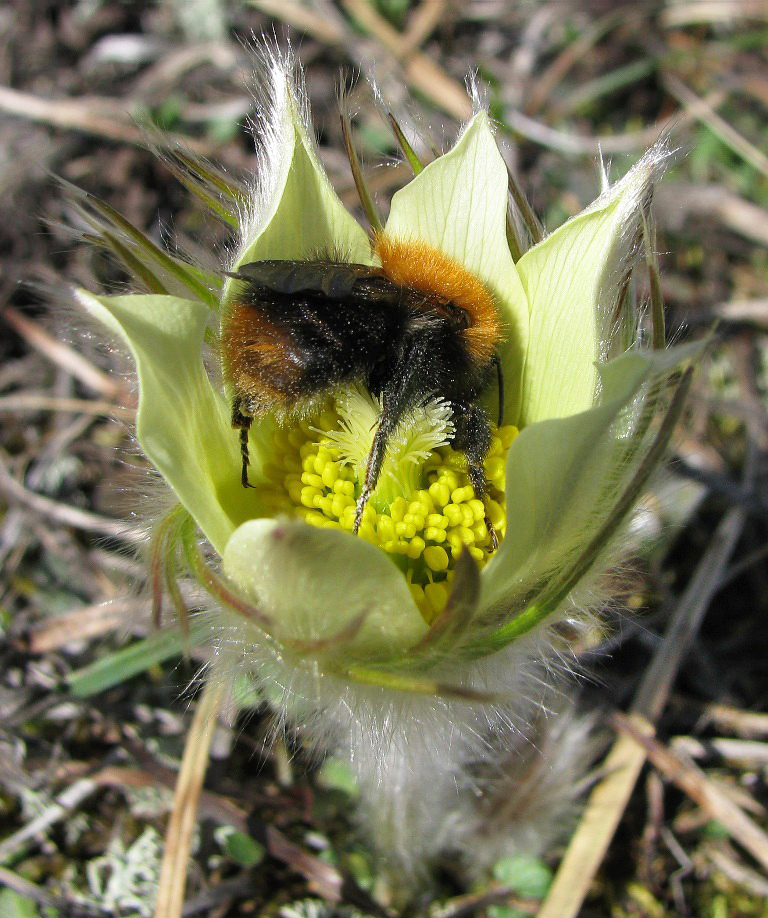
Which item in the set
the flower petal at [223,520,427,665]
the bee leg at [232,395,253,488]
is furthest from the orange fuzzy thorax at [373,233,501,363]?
the flower petal at [223,520,427,665]

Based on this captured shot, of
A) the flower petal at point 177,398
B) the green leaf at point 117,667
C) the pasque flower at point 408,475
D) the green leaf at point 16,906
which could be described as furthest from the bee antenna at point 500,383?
the green leaf at point 16,906

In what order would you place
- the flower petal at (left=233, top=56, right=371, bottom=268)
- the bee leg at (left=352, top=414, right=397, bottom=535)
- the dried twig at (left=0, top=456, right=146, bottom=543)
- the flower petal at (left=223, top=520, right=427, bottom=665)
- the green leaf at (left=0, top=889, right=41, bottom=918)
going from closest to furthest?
1. the flower petal at (left=223, top=520, right=427, bottom=665)
2. the bee leg at (left=352, top=414, right=397, bottom=535)
3. the flower petal at (left=233, top=56, right=371, bottom=268)
4. the green leaf at (left=0, top=889, right=41, bottom=918)
5. the dried twig at (left=0, top=456, right=146, bottom=543)

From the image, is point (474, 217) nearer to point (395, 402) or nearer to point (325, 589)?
point (395, 402)

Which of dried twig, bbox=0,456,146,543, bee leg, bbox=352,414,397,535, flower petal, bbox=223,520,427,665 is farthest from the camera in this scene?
dried twig, bbox=0,456,146,543

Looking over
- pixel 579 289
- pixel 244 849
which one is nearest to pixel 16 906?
pixel 244 849

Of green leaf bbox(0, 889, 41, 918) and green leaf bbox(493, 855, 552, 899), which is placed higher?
green leaf bbox(493, 855, 552, 899)

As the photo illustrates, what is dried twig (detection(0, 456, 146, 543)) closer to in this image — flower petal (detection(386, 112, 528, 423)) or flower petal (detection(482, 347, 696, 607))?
flower petal (detection(386, 112, 528, 423))

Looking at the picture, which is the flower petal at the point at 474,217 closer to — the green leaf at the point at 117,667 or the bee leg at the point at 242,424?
the bee leg at the point at 242,424
